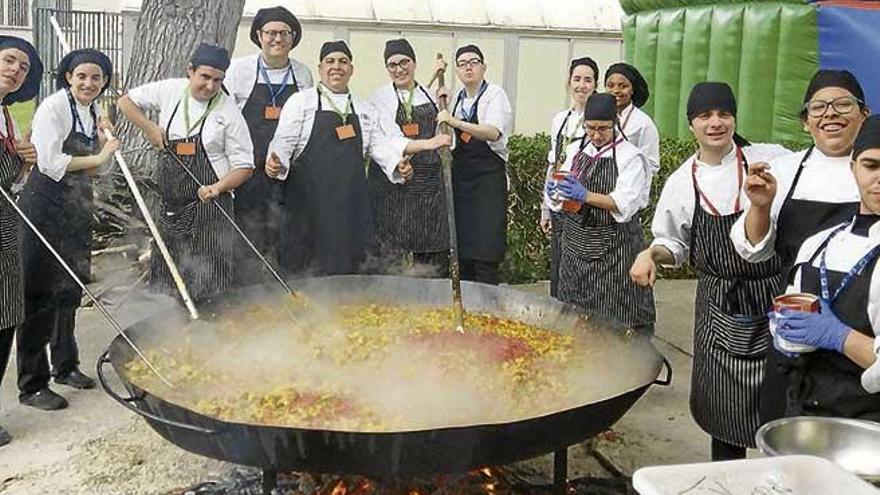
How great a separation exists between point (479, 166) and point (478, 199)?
0.73 feet

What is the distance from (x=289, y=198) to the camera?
5238 millimetres

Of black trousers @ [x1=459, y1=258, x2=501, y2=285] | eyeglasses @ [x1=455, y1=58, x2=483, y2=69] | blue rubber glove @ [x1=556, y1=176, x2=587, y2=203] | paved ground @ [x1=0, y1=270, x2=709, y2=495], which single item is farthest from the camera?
black trousers @ [x1=459, y1=258, x2=501, y2=285]

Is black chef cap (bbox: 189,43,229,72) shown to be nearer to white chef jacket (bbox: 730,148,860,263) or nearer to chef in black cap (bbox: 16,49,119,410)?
chef in black cap (bbox: 16,49,119,410)

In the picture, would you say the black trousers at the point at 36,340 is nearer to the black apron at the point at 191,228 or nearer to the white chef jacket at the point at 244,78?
the black apron at the point at 191,228

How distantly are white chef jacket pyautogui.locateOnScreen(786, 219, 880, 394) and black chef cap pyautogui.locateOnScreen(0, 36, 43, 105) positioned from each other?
3.50 m

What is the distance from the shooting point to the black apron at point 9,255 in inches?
157

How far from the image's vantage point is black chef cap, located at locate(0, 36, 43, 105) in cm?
418

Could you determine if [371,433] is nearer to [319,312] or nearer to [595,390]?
[595,390]

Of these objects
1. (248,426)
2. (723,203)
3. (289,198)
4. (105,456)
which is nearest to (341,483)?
(248,426)

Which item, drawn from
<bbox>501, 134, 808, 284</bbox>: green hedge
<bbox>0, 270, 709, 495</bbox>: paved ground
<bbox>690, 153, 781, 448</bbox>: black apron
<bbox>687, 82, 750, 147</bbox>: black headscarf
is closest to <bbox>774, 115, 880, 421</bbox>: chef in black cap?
<bbox>690, 153, 781, 448</bbox>: black apron

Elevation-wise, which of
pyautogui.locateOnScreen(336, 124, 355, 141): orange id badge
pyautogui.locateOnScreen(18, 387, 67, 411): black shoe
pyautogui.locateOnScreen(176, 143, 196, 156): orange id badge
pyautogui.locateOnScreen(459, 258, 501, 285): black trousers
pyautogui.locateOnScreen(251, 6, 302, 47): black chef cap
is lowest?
pyautogui.locateOnScreen(18, 387, 67, 411): black shoe

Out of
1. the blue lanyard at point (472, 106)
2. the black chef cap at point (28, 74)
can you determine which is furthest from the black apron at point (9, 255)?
the blue lanyard at point (472, 106)

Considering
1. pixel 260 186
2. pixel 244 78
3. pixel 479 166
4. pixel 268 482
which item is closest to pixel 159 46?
pixel 244 78

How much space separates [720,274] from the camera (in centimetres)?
330
